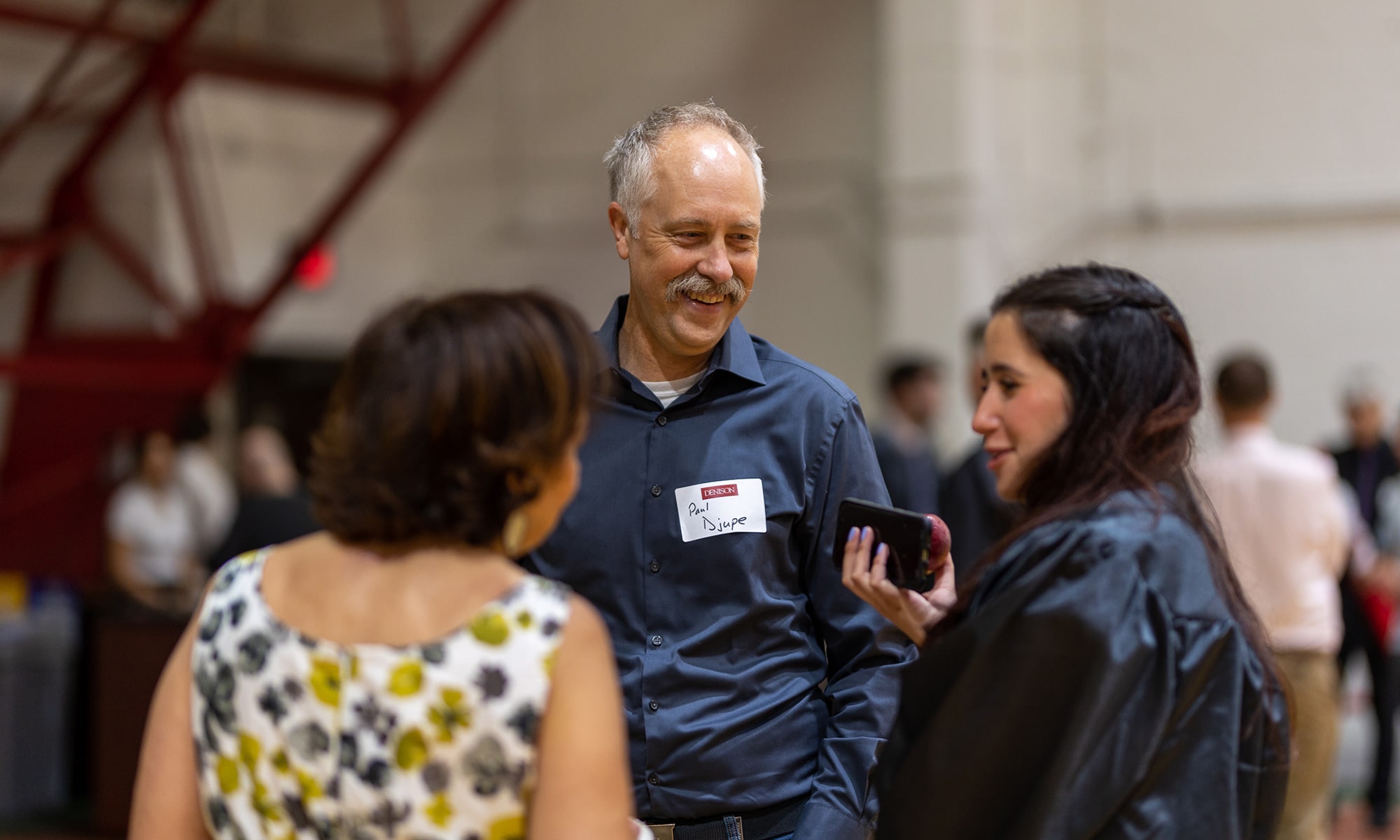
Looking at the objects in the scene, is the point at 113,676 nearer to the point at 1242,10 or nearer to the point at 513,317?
the point at 513,317

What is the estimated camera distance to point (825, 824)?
185 centimetres

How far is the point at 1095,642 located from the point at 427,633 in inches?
25.6

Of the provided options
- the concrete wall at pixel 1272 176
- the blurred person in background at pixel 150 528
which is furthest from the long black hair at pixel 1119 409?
the concrete wall at pixel 1272 176

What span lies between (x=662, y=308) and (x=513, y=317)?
0.74m

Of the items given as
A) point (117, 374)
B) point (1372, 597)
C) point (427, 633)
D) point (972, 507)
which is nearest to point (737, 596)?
point (427, 633)

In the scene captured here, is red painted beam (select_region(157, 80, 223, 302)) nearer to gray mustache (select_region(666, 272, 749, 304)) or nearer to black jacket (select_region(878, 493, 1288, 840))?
gray mustache (select_region(666, 272, 749, 304))

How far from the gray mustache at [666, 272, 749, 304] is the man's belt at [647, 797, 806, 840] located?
2.22 ft

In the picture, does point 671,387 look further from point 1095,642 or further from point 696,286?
point 1095,642

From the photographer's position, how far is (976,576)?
1.56 metres

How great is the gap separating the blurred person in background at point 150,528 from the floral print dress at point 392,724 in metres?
5.55

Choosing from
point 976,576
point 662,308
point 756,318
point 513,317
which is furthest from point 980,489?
point 756,318

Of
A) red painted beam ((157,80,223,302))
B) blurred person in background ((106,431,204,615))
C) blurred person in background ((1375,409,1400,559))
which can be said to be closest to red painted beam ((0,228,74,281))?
red painted beam ((157,80,223,302))

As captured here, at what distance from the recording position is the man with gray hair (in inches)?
73.4

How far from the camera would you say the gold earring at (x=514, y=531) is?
4.23 feet
